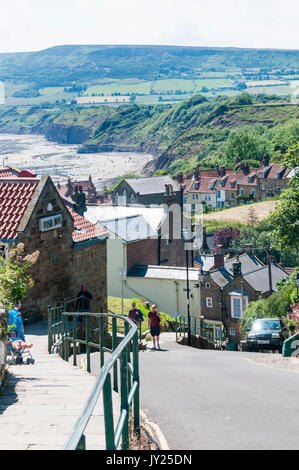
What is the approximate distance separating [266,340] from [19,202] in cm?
1015

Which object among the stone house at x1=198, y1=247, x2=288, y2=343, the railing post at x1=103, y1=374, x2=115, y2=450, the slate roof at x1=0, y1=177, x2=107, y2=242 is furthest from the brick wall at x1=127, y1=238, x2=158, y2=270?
the railing post at x1=103, y1=374, x2=115, y2=450

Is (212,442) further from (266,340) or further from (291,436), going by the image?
(266,340)

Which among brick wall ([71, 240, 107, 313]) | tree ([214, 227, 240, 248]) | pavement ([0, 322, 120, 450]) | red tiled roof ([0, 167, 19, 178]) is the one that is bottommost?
tree ([214, 227, 240, 248])

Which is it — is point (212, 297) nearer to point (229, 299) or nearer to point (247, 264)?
point (229, 299)

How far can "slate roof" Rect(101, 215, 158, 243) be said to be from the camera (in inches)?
1759

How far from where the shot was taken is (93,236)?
24.2 metres

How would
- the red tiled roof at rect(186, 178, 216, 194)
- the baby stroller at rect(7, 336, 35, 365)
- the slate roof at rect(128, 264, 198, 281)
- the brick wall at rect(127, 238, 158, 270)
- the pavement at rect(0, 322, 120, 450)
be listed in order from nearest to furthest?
1. the pavement at rect(0, 322, 120, 450)
2. the baby stroller at rect(7, 336, 35, 365)
3. the slate roof at rect(128, 264, 198, 281)
4. the brick wall at rect(127, 238, 158, 270)
5. the red tiled roof at rect(186, 178, 216, 194)

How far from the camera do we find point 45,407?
25.9 feet

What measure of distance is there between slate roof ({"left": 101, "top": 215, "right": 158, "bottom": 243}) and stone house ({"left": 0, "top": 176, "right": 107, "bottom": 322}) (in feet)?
68.5

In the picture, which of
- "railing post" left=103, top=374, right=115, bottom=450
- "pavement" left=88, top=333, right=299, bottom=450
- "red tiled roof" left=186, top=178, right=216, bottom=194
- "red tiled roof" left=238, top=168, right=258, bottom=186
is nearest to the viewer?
"railing post" left=103, top=374, right=115, bottom=450

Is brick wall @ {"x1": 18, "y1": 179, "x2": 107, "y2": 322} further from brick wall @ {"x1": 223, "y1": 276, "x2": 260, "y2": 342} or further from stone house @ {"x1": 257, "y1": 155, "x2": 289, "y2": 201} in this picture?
stone house @ {"x1": 257, "y1": 155, "x2": 289, "y2": 201}

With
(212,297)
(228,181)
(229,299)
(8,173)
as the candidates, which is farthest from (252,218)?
(8,173)

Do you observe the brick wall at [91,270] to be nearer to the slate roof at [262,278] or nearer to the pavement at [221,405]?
the pavement at [221,405]
